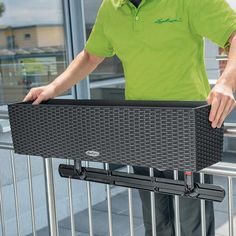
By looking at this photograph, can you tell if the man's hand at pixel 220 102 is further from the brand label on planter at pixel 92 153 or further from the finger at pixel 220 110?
the brand label on planter at pixel 92 153

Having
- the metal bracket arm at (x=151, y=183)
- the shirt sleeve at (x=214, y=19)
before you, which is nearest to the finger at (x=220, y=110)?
the metal bracket arm at (x=151, y=183)

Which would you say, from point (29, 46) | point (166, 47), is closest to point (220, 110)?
point (166, 47)

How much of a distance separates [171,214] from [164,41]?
84cm

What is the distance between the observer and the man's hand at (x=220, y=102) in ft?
5.11

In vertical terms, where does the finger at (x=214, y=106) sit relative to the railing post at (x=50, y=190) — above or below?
above

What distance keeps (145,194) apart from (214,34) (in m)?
0.86

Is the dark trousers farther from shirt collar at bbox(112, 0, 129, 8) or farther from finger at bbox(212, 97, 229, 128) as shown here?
shirt collar at bbox(112, 0, 129, 8)

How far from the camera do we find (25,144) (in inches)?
78.4

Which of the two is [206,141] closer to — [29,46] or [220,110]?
[220,110]

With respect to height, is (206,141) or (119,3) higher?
(119,3)

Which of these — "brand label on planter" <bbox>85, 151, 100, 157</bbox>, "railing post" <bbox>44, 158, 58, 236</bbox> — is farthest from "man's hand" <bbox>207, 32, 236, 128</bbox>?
"railing post" <bbox>44, 158, 58, 236</bbox>

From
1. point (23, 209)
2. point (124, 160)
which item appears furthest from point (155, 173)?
→ point (23, 209)

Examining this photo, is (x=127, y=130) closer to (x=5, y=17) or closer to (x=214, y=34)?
(x=214, y=34)

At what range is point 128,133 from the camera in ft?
5.41
